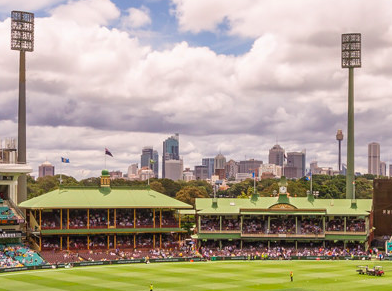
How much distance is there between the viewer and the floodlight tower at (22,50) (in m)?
103

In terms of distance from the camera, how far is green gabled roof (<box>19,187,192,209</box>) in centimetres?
8438

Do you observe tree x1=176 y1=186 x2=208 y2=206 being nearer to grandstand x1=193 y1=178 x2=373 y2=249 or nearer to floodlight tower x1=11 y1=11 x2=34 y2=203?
floodlight tower x1=11 y1=11 x2=34 y2=203

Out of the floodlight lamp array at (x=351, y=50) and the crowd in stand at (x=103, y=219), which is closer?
the crowd in stand at (x=103, y=219)

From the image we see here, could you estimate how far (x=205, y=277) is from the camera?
213ft

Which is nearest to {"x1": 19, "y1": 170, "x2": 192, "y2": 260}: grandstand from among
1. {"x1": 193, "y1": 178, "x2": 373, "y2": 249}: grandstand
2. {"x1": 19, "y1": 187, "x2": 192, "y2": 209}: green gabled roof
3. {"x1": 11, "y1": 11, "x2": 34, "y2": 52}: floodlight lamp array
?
{"x1": 19, "y1": 187, "x2": 192, "y2": 209}: green gabled roof

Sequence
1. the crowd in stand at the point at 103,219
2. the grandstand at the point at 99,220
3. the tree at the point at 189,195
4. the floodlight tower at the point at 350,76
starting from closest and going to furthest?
the grandstand at the point at 99,220, the crowd in stand at the point at 103,219, the floodlight tower at the point at 350,76, the tree at the point at 189,195

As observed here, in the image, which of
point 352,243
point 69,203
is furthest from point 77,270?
point 352,243

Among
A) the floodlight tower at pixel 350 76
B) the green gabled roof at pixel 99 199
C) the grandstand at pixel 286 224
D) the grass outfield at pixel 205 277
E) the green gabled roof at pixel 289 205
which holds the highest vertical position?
the floodlight tower at pixel 350 76

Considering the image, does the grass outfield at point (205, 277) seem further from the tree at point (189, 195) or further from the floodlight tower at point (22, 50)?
the tree at point (189, 195)

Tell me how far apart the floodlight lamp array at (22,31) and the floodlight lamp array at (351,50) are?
54.6m

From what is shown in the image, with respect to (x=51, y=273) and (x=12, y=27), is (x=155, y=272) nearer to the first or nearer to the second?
(x=51, y=273)

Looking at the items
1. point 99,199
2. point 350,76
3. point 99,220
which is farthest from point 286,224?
point 350,76

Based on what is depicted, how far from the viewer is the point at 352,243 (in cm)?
9100

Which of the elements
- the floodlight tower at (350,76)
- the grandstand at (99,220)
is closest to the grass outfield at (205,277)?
the grandstand at (99,220)
